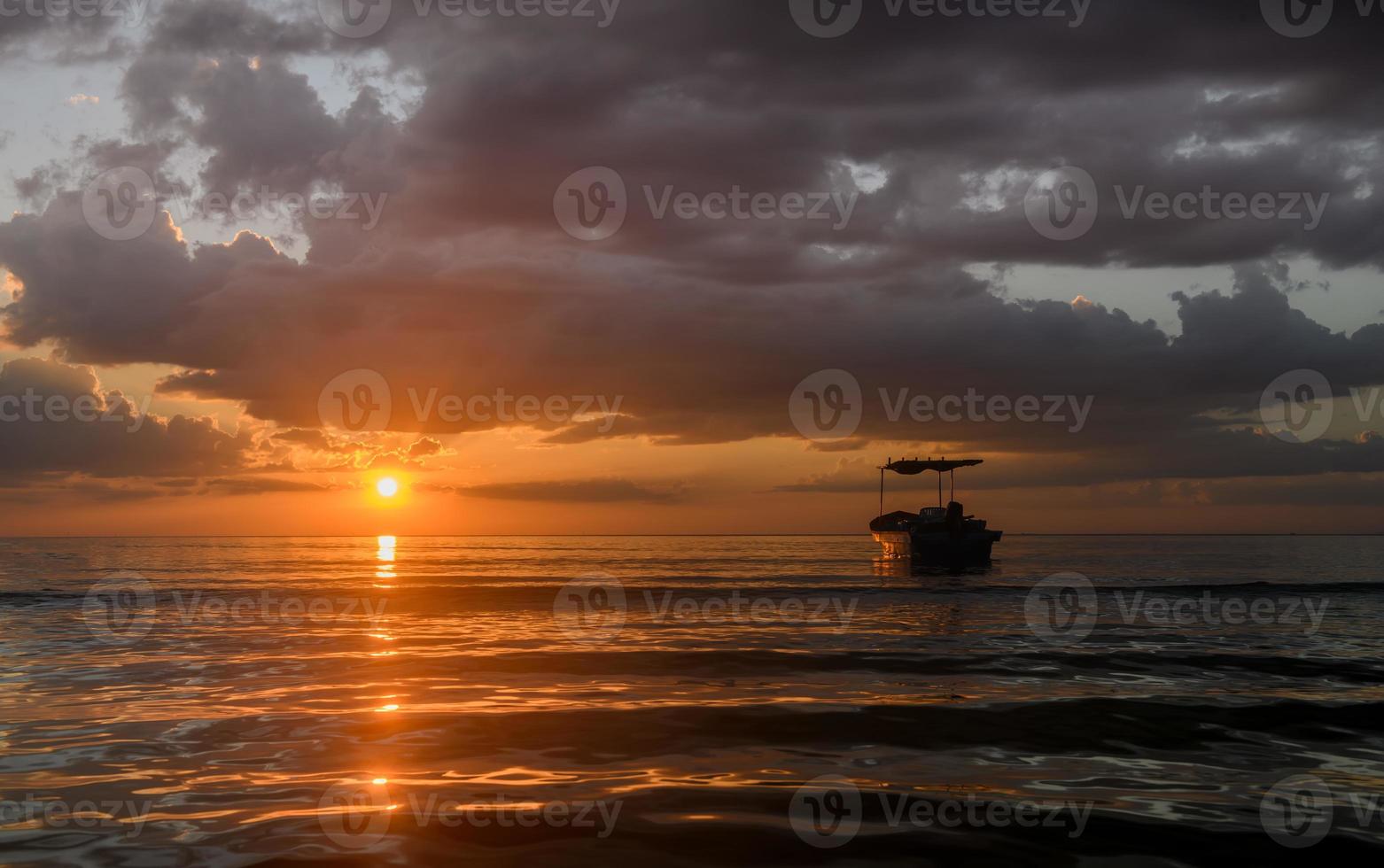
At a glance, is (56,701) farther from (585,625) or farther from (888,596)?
(888,596)

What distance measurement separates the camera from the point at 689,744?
12930 millimetres

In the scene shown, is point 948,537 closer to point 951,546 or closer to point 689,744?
point 951,546

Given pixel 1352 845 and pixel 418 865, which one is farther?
pixel 1352 845

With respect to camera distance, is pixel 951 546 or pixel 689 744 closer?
pixel 689 744

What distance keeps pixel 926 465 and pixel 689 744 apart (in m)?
81.8

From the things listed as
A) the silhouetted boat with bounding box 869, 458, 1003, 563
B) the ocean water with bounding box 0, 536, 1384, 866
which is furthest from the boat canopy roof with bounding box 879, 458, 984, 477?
the ocean water with bounding box 0, 536, 1384, 866

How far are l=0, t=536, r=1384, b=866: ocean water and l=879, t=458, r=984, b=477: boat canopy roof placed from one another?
56.5m

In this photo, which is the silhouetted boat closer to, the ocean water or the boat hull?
the boat hull

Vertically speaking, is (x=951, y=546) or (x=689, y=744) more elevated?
(x=951, y=546)

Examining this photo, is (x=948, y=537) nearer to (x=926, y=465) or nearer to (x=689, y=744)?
(x=926, y=465)

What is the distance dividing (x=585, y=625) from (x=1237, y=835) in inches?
962

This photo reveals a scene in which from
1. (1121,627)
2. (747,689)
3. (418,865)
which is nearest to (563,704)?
(747,689)

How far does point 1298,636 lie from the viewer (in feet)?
93.6

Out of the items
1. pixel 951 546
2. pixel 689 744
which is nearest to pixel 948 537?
pixel 951 546
